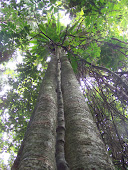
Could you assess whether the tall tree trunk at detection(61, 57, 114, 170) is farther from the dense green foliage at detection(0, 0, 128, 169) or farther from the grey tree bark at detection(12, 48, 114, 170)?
the dense green foliage at detection(0, 0, 128, 169)

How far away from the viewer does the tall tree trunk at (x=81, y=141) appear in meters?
0.80

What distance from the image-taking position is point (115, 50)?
11.0 ft

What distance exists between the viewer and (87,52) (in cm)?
329

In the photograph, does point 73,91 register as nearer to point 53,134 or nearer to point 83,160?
point 53,134

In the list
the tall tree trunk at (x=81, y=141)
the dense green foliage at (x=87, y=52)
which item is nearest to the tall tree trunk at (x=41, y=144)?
the tall tree trunk at (x=81, y=141)

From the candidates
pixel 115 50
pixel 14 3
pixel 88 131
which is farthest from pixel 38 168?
pixel 14 3

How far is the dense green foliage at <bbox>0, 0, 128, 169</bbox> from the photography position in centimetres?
230

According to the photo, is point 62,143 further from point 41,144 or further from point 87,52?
point 87,52

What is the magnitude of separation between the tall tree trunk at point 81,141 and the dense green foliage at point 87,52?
55 cm

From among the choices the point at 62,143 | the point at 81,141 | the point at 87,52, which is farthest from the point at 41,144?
the point at 87,52

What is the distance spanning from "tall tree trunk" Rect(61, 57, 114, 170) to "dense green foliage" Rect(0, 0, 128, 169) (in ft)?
1.82

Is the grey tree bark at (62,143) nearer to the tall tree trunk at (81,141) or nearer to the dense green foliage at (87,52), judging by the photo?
the tall tree trunk at (81,141)

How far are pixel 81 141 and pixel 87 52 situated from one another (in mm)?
2667

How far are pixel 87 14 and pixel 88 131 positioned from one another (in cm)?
249
